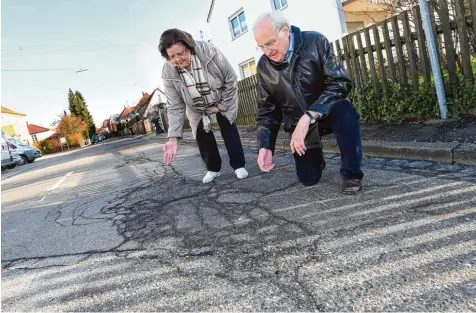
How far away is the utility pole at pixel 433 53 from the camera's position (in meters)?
4.13

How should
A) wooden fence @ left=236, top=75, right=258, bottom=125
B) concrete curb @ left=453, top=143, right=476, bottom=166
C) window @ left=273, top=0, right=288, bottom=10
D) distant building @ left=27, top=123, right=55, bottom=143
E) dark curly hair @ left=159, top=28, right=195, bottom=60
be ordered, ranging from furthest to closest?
distant building @ left=27, top=123, right=55, bottom=143 → window @ left=273, top=0, right=288, bottom=10 → wooden fence @ left=236, top=75, right=258, bottom=125 → dark curly hair @ left=159, top=28, right=195, bottom=60 → concrete curb @ left=453, top=143, right=476, bottom=166

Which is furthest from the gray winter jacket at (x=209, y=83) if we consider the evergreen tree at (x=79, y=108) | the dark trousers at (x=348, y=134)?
the evergreen tree at (x=79, y=108)

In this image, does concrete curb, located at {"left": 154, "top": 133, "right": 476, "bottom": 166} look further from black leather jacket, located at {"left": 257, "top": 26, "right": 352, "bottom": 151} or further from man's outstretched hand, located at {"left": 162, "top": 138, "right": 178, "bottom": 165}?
man's outstretched hand, located at {"left": 162, "top": 138, "right": 178, "bottom": 165}

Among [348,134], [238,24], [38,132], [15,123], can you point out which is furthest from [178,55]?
[38,132]

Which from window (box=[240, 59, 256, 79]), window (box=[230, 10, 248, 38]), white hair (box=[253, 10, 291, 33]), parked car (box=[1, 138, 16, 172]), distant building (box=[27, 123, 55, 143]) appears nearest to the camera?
white hair (box=[253, 10, 291, 33])

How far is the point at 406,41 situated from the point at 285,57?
304cm

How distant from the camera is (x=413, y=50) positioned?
471 cm

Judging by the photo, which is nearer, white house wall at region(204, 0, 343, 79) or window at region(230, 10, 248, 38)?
white house wall at region(204, 0, 343, 79)

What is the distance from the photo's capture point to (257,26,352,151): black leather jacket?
8.18 ft

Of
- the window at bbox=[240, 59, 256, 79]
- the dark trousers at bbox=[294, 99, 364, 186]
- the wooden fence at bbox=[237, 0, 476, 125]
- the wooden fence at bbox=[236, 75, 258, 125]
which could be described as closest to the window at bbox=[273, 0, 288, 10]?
the window at bbox=[240, 59, 256, 79]

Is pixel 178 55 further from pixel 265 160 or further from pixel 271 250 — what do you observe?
pixel 271 250

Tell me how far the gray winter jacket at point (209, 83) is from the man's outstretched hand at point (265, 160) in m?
1.20

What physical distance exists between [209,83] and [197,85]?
13 cm

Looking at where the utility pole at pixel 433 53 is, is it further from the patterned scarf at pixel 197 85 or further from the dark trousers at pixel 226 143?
the patterned scarf at pixel 197 85
